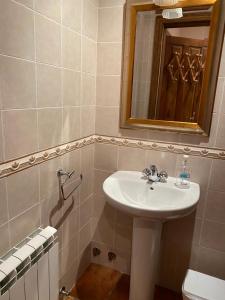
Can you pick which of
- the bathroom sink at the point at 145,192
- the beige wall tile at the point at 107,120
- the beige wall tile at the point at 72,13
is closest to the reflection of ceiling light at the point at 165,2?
the beige wall tile at the point at 72,13

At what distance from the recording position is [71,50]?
1354 mm

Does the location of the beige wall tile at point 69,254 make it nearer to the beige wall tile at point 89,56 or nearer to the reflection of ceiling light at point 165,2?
the beige wall tile at point 89,56

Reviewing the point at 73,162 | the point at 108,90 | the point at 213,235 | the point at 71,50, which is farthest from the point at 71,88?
the point at 213,235

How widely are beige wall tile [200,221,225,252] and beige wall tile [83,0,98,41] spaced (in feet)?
4.73

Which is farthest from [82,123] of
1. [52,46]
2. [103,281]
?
[103,281]

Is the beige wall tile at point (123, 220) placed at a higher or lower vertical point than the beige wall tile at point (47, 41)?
lower

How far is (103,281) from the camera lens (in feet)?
6.14

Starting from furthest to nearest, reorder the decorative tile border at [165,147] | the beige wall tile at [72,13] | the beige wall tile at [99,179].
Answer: the beige wall tile at [99,179]
the decorative tile border at [165,147]
the beige wall tile at [72,13]

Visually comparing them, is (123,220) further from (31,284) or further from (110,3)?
(110,3)

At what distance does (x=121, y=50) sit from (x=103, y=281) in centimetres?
171

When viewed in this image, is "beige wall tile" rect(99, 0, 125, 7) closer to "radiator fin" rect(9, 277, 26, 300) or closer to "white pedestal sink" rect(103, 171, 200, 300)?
"white pedestal sink" rect(103, 171, 200, 300)

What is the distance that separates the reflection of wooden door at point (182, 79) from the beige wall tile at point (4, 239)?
1086 mm

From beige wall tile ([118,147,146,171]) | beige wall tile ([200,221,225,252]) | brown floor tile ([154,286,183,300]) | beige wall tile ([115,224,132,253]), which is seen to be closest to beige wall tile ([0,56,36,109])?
beige wall tile ([118,147,146,171])

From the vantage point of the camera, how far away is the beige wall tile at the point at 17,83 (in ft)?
3.13
